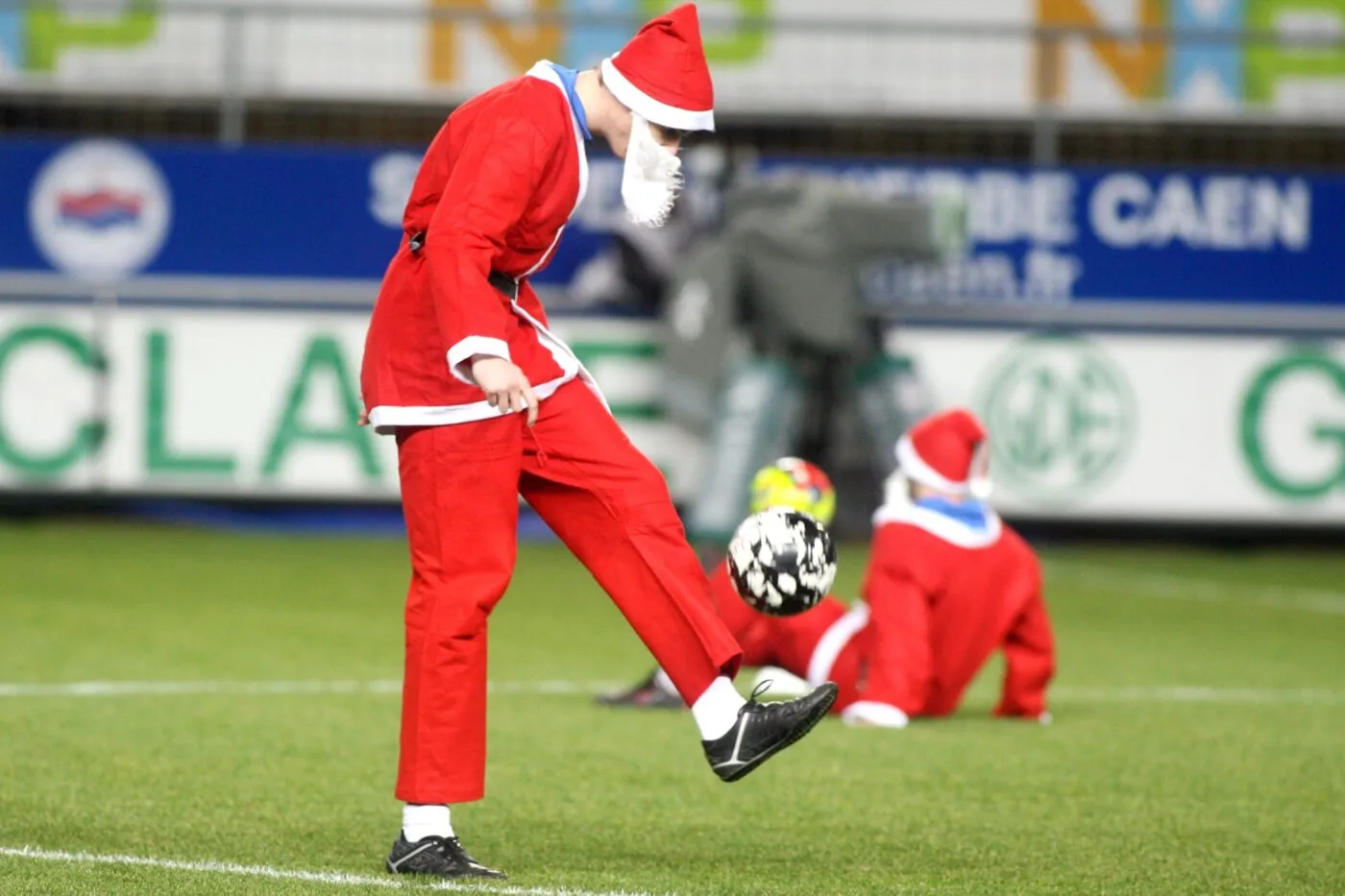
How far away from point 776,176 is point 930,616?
20.9 ft

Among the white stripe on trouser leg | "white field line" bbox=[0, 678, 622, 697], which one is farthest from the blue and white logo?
the white stripe on trouser leg

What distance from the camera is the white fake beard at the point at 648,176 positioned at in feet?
17.2

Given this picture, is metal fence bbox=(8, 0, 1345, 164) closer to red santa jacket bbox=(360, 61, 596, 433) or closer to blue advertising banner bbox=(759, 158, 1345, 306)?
blue advertising banner bbox=(759, 158, 1345, 306)

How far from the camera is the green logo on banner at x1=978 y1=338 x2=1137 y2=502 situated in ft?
44.7

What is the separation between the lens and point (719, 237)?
43.4 feet

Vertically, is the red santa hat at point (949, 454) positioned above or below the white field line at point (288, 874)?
above

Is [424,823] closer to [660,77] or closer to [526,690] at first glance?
[660,77]

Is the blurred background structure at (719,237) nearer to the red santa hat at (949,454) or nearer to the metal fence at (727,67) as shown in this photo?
the metal fence at (727,67)

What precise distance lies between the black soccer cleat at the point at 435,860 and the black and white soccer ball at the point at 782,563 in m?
0.95

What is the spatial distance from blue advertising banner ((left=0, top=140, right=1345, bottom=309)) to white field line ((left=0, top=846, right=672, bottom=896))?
29.6 ft

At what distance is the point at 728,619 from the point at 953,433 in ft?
3.18

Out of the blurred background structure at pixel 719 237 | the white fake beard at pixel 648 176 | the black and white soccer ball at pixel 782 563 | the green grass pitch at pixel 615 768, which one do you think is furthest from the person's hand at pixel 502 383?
the blurred background structure at pixel 719 237

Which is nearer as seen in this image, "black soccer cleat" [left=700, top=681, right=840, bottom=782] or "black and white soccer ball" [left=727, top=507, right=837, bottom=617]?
"black soccer cleat" [left=700, top=681, right=840, bottom=782]

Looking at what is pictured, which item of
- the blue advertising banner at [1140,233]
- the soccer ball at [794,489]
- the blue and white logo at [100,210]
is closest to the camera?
the soccer ball at [794,489]
